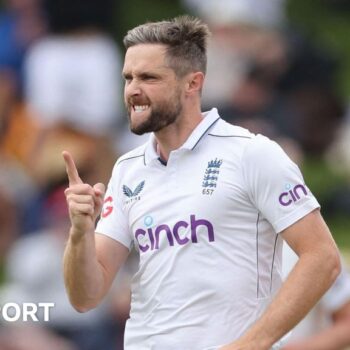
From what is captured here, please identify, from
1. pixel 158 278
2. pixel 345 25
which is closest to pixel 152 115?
pixel 158 278

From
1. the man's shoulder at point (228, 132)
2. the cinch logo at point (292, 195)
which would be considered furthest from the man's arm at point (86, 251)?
the cinch logo at point (292, 195)

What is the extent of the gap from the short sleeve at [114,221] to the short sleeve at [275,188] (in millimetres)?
635

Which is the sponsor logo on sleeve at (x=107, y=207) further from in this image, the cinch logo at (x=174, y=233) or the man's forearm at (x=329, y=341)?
the man's forearm at (x=329, y=341)

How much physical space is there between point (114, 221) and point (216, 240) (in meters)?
0.54

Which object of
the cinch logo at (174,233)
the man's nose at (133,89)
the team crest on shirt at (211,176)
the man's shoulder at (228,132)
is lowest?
the cinch logo at (174,233)

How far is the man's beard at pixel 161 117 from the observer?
21.1ft

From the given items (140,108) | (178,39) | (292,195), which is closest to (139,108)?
(140,108)

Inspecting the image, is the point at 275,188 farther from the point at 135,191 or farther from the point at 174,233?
the point at 135,191

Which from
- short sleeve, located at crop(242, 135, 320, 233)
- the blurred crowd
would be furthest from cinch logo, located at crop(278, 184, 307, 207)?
the blurred crowd

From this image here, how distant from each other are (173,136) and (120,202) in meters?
0.38

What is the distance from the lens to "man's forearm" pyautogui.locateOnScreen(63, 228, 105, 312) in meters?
6.31

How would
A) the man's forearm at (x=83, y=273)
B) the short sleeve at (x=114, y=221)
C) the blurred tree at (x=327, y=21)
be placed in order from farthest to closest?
the blurred tree at (x=327, y=21), the short sleeve at (x=114, y=221), the man's forearm at (x=83, y=273)

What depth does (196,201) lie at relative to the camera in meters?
6.37

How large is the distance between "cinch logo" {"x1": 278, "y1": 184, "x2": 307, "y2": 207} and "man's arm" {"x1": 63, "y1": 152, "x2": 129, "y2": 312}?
729 mm
